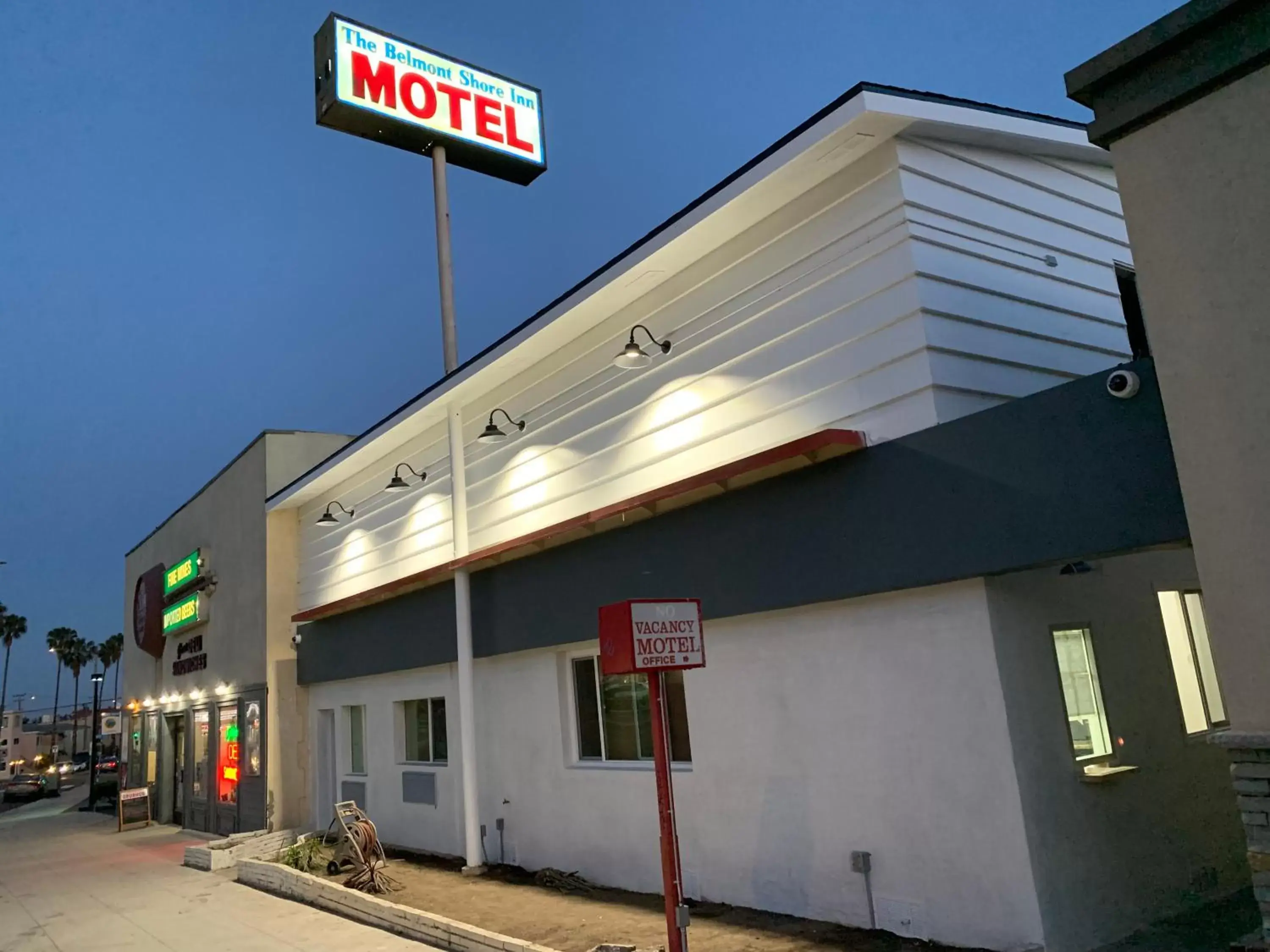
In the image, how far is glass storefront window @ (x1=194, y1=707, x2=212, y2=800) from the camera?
23.0m

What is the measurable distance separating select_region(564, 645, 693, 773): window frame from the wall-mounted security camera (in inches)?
247

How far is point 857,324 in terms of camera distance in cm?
814

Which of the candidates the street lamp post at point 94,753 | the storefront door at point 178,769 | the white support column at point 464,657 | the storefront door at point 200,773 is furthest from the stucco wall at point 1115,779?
the street lamp post at point 94,753

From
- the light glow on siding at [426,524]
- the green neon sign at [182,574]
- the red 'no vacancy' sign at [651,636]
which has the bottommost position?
the red 'no vacancy' sign at [651,636]

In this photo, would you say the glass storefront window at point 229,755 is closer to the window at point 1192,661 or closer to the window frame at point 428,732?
the window frame at point 428,732

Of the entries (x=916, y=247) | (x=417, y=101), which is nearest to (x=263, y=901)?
(x=916, y=247)

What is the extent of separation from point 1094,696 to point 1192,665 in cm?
163

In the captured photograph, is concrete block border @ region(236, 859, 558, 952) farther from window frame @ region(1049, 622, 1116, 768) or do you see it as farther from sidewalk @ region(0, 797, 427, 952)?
window frame @ region(1049, 622, 1116, 768)

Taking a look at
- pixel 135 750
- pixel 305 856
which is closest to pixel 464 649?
pixel 305 856

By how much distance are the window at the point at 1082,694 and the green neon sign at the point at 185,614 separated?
21583 millimetres

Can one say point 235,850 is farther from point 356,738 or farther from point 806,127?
point 806,127

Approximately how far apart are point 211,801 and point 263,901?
35.7ft

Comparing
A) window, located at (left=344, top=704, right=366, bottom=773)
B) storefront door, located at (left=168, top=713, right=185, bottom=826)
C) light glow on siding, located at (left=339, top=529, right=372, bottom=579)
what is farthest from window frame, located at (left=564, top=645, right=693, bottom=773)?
storefront door, located at (left=168, top=713, right=185, bottom=826)

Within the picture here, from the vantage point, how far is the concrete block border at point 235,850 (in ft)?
52.6
